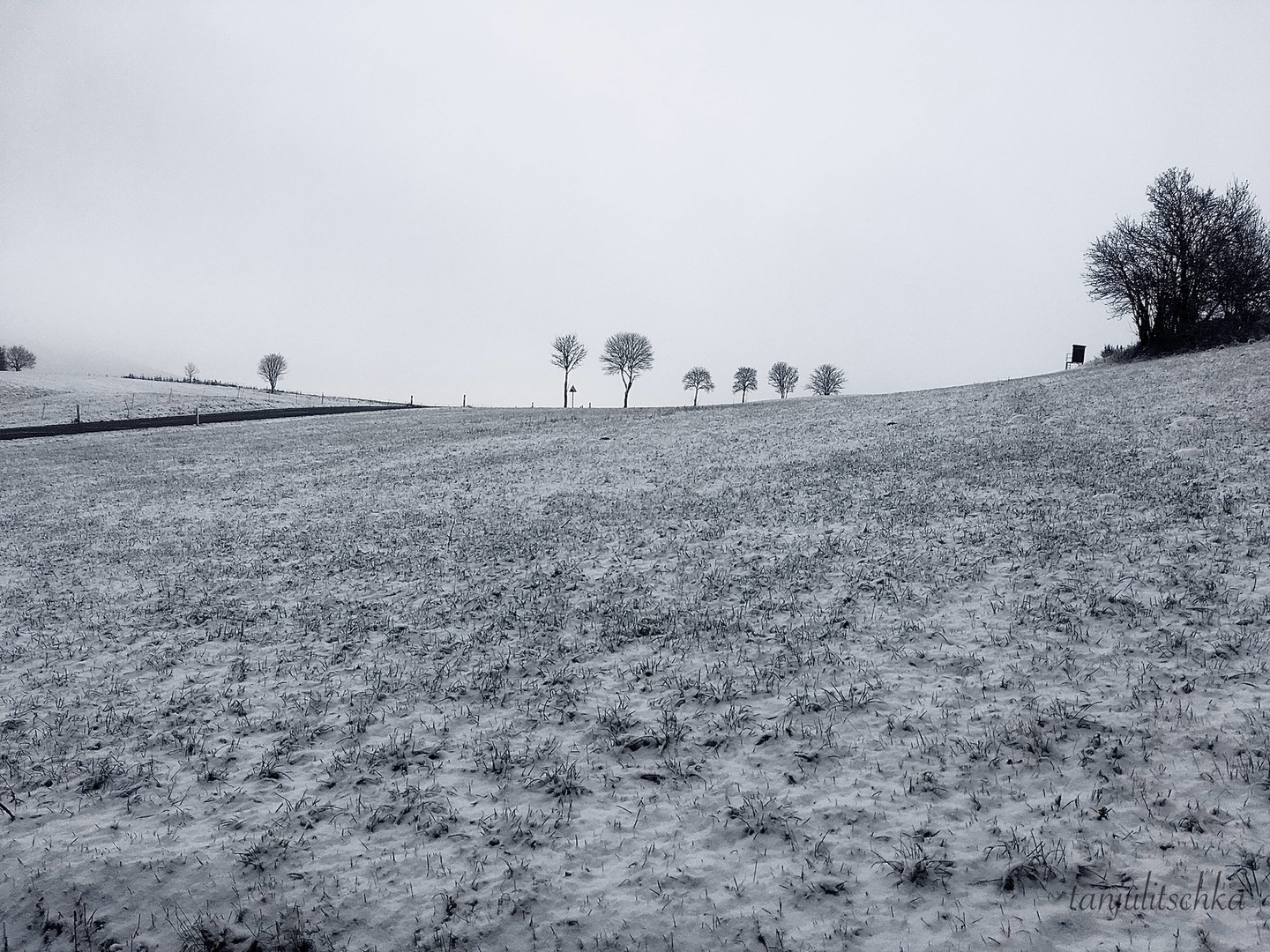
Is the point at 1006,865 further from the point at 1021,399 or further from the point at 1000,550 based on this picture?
the point at 1021,399

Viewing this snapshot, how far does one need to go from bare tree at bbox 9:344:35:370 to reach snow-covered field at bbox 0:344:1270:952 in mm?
134179

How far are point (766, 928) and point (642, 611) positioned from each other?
6228 mm

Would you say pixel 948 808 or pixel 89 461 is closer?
pixel 948 808

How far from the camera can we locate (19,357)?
113m

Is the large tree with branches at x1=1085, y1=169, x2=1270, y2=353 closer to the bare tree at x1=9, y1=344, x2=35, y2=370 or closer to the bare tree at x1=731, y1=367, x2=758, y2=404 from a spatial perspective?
the bare tree at x1=731, y1=367, x2=758, y2=404

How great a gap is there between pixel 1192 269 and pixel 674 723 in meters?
45.5

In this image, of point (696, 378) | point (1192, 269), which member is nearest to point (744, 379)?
point (696, 378)

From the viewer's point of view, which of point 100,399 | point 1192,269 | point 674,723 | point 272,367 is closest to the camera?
point 674,723

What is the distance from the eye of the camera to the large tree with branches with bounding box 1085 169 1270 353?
36062 mm

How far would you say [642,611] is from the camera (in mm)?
10945

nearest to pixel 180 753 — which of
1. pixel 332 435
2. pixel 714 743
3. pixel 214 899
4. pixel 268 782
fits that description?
pixel 268 782

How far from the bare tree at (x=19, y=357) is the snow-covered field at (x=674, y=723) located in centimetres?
13418

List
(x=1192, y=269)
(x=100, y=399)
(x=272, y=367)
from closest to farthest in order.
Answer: (x=1192, y=269) < (x=100, y=399) < (x=272, y=367)

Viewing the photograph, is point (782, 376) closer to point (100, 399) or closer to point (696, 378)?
point (696, 378)
